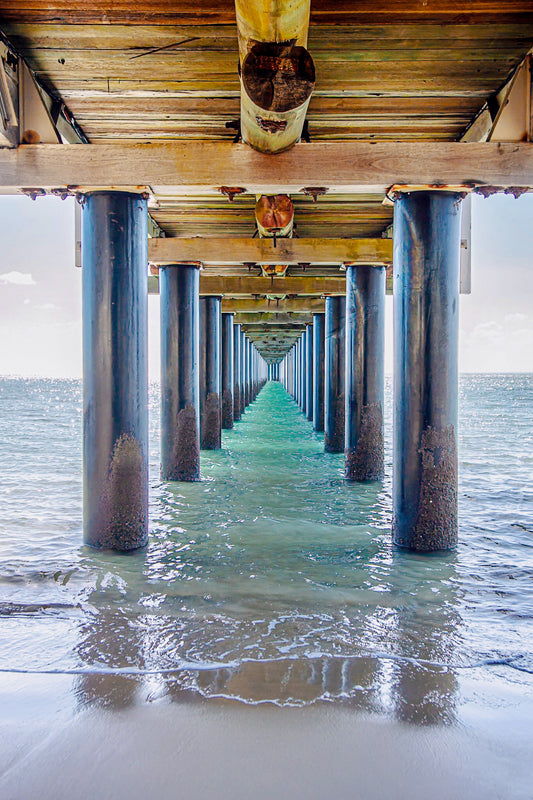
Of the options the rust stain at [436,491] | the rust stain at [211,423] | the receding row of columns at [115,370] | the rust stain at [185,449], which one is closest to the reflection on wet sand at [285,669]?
the rust stain at [436,491]

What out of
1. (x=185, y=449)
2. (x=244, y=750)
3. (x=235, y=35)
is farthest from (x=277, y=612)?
(x=185, y=449)

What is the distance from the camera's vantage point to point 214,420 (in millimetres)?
12141

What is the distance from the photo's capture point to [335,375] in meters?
11.2

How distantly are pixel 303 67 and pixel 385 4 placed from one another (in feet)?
2.39

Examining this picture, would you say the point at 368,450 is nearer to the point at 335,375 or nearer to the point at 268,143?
the point at 335,375

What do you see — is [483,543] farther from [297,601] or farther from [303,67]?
[303,67]

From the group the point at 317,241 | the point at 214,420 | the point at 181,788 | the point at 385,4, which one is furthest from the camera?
the point at 214,420

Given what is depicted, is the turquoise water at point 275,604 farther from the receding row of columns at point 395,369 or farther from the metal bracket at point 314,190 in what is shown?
the metal bracket at point 314,190

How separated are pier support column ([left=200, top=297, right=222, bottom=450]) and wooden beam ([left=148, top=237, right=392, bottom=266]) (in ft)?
13.3

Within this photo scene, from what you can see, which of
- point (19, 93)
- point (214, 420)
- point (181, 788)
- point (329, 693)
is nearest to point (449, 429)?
point (329, 693)

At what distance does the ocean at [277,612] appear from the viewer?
8.80ft

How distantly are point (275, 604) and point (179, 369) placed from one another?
4936 millimetres

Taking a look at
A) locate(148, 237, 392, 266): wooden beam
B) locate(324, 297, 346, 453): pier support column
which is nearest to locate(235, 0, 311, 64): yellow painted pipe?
locate(148, 237, 392, 266): wooden beam

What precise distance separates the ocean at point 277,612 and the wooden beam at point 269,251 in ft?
10.2
